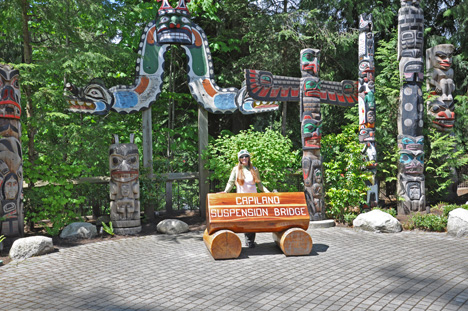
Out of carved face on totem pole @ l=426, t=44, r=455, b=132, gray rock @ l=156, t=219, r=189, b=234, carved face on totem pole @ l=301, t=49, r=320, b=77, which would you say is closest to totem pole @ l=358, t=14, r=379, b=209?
carved face on totem pole @ l=301, t=49, r=320, b=77

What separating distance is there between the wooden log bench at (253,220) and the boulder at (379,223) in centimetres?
242

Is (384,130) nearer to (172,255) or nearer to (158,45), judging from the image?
(158,45)

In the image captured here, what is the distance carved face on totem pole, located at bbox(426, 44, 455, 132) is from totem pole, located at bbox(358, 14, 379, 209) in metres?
1.96

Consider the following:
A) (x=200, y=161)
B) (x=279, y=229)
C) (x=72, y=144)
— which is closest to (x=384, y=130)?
(x=200, y=161)

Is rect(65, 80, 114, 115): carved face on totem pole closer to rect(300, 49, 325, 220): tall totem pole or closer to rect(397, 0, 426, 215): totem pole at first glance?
rect(300, 49, 325, 220): tall totem pole

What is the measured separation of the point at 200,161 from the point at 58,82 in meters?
4.91

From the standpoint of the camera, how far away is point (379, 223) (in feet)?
27.4

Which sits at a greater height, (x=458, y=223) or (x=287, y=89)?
(x=287, y=89)

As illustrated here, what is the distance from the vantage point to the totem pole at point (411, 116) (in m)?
9.91

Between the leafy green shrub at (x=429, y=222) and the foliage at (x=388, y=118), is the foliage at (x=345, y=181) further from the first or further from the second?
the leafy green shrub at (x=429, y=222)

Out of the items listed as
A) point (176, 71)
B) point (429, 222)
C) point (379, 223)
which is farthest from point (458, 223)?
point (176, 71)

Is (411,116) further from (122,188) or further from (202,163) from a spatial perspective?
(122,188)

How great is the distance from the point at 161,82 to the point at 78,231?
408 cm

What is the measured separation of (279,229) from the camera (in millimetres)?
6648
